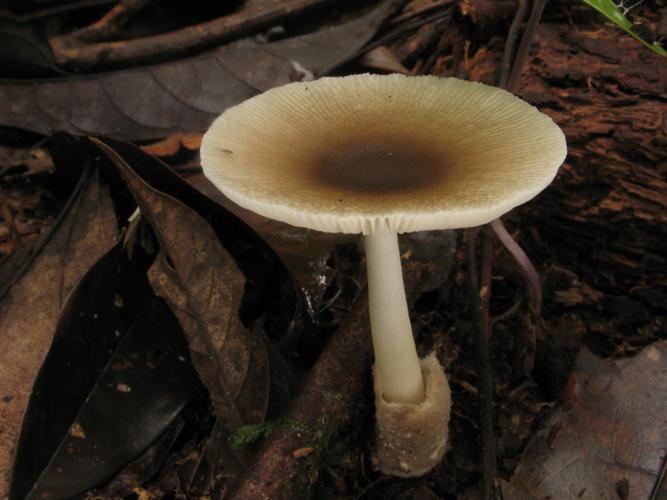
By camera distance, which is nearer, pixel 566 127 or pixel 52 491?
pixel 52 491

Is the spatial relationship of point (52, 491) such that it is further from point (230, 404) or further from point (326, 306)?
point (326, 306)

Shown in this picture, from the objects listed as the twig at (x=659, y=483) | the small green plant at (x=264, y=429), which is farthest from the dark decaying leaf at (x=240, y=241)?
the twig at (x=659, y=483)

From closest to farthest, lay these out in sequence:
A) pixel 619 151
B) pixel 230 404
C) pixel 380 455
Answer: pixel 230 404 < pixel 380 455 < pixel 619 151

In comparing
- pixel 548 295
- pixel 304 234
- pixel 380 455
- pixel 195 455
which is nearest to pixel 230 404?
pixel 195 455

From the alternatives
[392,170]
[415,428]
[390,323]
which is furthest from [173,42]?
[415,428]

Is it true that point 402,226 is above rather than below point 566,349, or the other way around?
above

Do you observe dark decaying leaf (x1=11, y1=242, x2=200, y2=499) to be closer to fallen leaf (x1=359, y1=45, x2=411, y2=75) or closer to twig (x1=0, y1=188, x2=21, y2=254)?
twig (x1=0, y1=188, x2=21, y2=254)

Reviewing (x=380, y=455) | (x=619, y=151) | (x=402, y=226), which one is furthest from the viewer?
(x=619, y=151)
